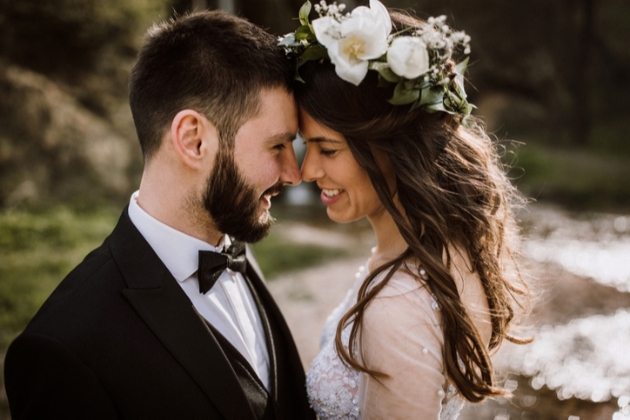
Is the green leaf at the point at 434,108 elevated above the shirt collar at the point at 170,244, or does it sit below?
above

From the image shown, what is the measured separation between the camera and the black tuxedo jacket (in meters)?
1.58

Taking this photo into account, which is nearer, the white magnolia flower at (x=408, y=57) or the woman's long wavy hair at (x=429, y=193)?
the white magnolia flower at (x=408, y=57)

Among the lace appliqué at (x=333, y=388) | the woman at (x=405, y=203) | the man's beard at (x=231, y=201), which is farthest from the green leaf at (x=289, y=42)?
the lace appliqué at (x=333, y=388)

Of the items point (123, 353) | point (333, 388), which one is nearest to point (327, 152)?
point (333, 388)

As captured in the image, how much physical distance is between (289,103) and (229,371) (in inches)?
42.7

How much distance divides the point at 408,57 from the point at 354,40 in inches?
8.2

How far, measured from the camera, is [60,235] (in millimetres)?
7379

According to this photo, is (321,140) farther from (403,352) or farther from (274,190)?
(403,352)

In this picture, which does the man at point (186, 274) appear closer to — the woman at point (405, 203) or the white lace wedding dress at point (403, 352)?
the woman at point (405, 203)

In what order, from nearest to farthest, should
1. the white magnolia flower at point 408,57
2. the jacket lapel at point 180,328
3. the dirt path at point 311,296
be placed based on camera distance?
the jacket lapel at point 180,328
the white magnolia flower at point 408,57
the dirt path at point 311,296

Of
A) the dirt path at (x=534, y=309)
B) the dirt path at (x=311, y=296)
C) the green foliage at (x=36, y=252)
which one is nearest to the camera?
the dirt path at (x=534, y=309)

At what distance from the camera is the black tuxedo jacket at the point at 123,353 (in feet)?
5.19

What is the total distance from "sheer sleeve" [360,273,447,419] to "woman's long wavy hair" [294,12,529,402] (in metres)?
0.04

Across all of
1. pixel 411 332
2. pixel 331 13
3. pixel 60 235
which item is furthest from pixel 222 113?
pixel 60 235
